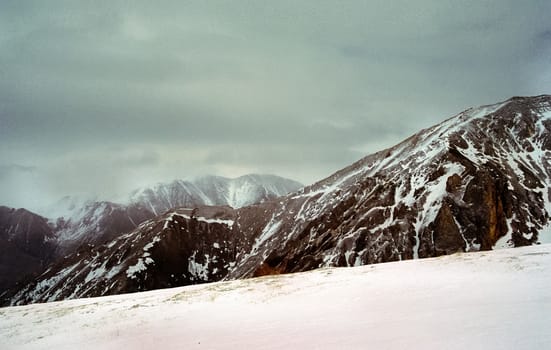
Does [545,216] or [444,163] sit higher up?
[444,163]

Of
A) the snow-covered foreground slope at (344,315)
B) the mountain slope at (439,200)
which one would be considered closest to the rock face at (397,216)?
the mountain slope at (439,200)

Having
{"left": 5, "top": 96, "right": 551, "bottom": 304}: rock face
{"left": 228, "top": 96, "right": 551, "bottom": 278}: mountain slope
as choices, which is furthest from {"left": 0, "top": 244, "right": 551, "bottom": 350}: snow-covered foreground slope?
{"left": 5, "top": 96, "right": 551, "bottom": 304}: rock face

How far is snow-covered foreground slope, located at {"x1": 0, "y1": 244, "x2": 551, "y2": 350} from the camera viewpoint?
9.32m

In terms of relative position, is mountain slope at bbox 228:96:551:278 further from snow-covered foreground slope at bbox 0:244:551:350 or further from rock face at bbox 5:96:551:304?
snow-covered foreground slope at bbox 0:244:551:350

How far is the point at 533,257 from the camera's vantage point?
17.9m

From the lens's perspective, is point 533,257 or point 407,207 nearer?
point 533,257

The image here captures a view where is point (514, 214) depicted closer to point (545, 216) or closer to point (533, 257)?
point (545, 216)

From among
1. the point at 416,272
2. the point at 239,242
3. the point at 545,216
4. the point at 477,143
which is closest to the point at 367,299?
the point at 416,272

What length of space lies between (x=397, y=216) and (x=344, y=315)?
11528cm

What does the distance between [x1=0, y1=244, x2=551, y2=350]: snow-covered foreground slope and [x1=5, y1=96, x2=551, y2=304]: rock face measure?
95.5 meters

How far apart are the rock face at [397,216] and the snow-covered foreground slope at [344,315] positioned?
95529mm

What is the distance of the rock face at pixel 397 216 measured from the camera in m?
109

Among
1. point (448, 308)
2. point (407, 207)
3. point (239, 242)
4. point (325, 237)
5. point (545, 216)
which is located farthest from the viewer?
point (239, 242)

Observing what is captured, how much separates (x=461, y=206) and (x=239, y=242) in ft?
386
